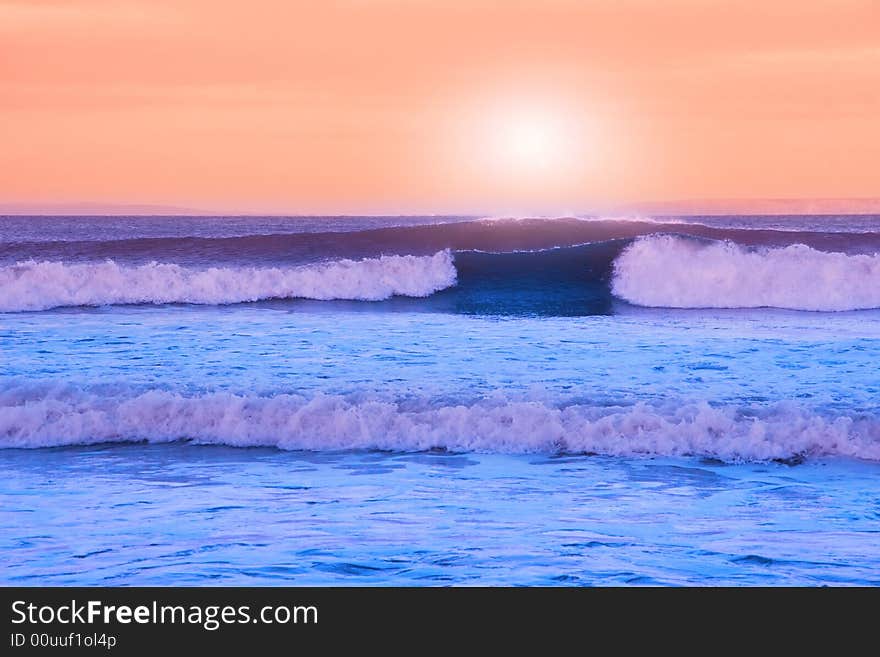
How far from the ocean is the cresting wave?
20 mm

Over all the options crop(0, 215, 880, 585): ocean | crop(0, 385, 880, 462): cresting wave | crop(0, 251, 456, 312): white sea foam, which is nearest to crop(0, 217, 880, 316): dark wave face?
crop(0, 251, 456, 312): white sea foam

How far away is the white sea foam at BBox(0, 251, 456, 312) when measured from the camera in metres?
17.5

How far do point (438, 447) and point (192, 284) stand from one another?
11.7 metres

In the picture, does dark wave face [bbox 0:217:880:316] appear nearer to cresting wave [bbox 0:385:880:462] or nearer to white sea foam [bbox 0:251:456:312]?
white sea foam [bbox 0:251:456:312]

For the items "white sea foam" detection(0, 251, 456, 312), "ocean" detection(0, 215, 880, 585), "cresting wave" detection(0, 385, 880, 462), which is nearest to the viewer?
"ocean" detection(0, 215, 880, 585)

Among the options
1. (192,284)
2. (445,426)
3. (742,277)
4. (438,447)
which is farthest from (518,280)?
(438,447)

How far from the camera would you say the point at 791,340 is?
12453 millimetres

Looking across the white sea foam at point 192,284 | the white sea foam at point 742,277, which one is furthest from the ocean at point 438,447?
the white sea foam at point 742,277

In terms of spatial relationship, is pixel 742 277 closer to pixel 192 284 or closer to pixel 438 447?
pixel 192 284

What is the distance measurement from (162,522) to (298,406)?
2.80 metres

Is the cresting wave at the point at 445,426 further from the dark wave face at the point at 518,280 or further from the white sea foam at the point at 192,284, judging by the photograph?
the white sea foam at the point at 192,284
